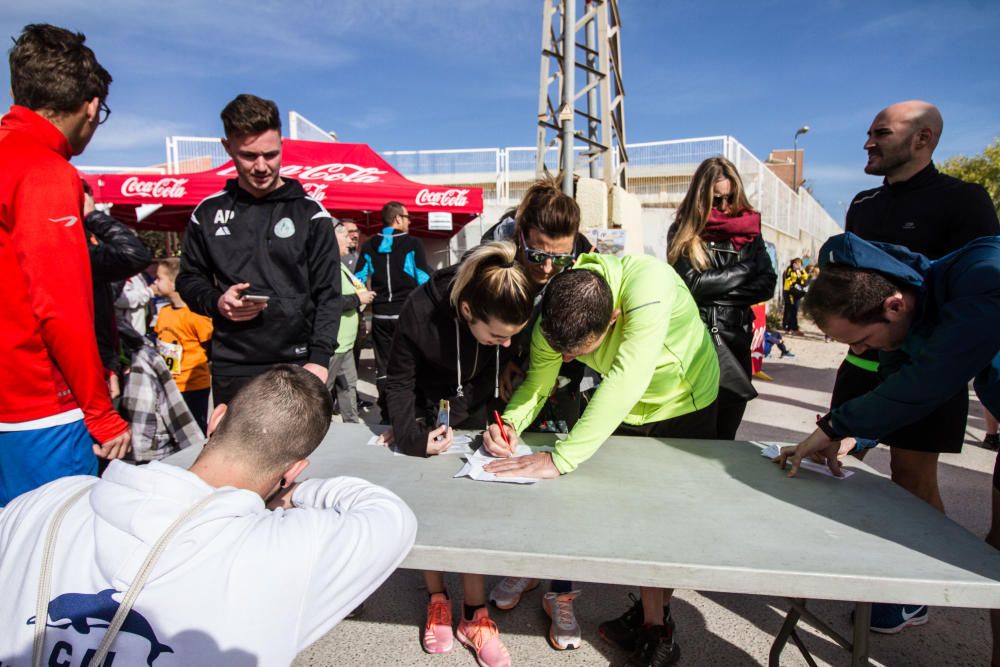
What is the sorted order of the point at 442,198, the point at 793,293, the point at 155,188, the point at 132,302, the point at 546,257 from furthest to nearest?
the point at 793,293, the point at 442,198, the point at 155,188, the point at 132,302, the point at 546,257

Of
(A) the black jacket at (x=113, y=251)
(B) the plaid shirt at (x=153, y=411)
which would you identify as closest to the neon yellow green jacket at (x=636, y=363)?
(A) the black jacket at (x=113, y=251)

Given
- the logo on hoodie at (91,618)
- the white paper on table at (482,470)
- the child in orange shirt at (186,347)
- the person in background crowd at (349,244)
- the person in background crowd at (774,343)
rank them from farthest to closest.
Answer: the person in background crowd at (774,343), the person in background crowd at (349,244), the child in orange shirt at (186,347), the white paper on table at (482,470), the logo on hoodie at (91,618)

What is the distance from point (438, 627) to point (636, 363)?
1.24 m

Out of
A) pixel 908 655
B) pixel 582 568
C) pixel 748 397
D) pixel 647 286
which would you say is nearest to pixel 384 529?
pixel 582 568

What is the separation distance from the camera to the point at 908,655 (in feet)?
6.66

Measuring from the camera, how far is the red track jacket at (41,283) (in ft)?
4.96

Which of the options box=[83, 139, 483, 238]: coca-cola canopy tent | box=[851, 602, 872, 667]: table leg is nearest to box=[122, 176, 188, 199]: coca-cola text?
box=[83, 139, 483, 238]: coca-cola canopy tent

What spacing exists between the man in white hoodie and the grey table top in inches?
10.3

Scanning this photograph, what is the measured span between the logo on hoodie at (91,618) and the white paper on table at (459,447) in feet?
3.48

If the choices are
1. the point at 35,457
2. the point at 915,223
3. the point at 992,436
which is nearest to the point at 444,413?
the point at 35,457

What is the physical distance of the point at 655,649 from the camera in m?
1.93

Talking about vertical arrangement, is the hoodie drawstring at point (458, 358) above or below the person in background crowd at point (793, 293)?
above

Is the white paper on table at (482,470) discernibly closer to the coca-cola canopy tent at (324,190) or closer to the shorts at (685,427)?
the shorts at (685,427)

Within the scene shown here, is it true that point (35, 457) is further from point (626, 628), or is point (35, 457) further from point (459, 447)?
point (626, 628)
